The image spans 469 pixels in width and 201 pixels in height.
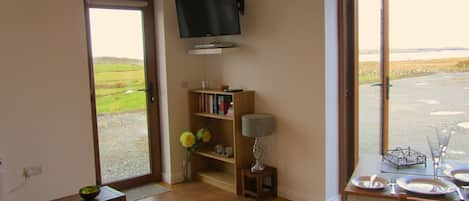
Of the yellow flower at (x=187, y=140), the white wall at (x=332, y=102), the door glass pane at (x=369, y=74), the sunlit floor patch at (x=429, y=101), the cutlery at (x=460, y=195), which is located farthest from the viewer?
the yellow flower at (x=187, y=140)

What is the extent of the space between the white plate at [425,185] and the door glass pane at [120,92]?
3151 millimetres

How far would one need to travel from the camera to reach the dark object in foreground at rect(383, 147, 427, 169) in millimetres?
2512

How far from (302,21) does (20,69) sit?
255cm

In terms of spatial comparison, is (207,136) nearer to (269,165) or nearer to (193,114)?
(193,114)

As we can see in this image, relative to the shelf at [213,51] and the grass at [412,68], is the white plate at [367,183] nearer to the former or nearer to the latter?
the grass at [412,68]

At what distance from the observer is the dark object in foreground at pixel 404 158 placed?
2.51 metres

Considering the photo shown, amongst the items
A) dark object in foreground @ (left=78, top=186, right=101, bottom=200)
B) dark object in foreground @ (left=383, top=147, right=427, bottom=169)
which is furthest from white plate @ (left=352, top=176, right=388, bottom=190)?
dark object in foreground @ (left=78, top=186, right=101, bottom=200)

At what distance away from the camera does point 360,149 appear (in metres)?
4.05

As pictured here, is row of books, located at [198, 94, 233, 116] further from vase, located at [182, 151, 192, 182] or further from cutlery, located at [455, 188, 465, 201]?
cutlery, located at [455, 188, 465, 201]

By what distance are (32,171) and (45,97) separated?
0.68 m

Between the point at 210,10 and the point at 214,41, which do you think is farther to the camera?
the point at 214,41

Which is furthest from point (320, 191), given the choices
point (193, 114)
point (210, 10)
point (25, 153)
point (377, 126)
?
point (25, 153)

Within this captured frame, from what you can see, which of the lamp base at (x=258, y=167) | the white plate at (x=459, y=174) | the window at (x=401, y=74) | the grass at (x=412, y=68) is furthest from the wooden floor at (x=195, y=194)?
the white plate at (x=459, y=174)

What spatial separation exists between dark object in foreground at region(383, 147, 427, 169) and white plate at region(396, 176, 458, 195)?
0.81 feet
